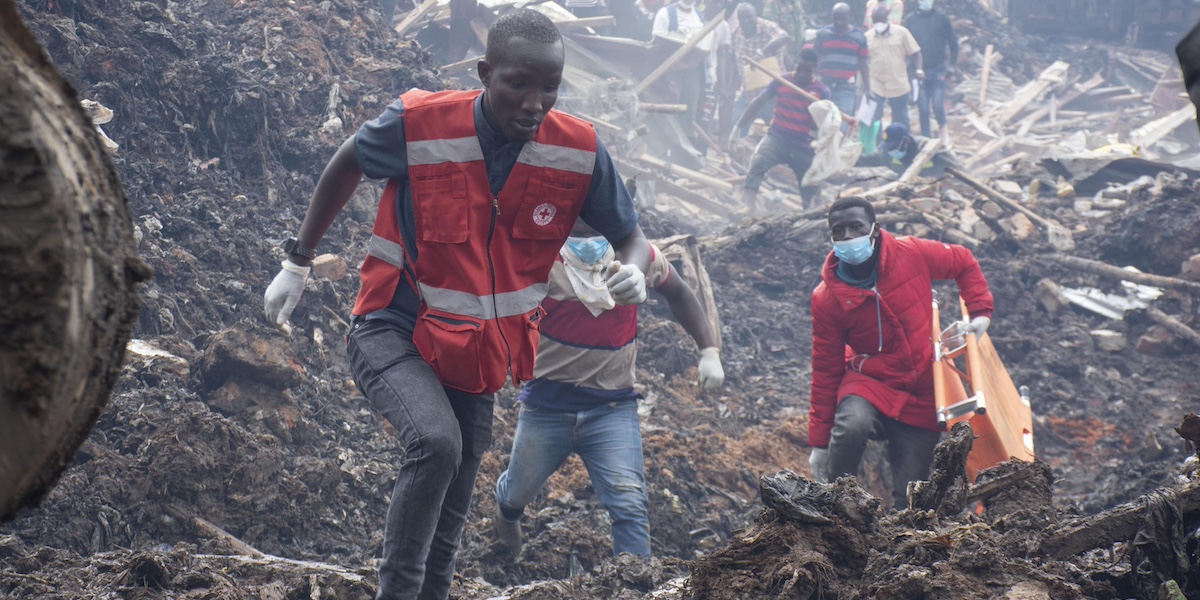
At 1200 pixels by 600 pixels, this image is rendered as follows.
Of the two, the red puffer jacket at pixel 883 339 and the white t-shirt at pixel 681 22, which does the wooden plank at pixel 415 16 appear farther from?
the red puffer jacket at pixel 883 339

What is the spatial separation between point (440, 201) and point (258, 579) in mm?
1603

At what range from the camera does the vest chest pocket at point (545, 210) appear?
Result: 9.64ft

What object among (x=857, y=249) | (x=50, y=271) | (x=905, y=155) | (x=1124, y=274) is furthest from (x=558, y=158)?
(x=905, y=155)

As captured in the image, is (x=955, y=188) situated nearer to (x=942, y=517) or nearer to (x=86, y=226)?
(x=942, y=517)

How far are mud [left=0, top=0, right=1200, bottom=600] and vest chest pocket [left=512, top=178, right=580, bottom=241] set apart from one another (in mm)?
1263

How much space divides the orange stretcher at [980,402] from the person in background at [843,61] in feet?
34.3

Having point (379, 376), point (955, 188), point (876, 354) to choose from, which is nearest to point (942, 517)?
point (876, 354)

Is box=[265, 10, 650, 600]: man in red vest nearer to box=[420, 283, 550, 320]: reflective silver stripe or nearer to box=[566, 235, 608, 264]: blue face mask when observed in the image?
→ box=[420, 283, 550, 320]: reflective silver stripe

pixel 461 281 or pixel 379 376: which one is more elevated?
pixel 461 281

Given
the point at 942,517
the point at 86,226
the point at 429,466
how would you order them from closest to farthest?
the point at 86,226 < the point at 429,466 < the point at 942,517

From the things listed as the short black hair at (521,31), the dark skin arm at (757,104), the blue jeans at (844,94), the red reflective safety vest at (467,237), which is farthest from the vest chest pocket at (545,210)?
the blue jeans at (844,94)

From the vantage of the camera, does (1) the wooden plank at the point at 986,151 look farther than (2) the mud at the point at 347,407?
Yes

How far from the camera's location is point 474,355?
2799 mm

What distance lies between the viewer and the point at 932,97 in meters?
16.0
